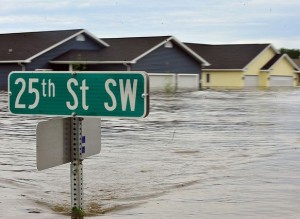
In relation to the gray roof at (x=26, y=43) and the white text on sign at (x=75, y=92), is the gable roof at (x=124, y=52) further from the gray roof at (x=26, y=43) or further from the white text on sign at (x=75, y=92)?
the white text on sign at (x=75, y=92)

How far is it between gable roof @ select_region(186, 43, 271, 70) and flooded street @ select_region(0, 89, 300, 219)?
132 feet

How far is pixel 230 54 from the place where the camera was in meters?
59.7

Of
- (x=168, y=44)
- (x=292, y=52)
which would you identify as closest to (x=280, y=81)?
(x=168, y=44)

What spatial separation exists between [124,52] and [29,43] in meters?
6.65

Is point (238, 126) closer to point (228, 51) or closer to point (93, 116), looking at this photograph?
point (93, 116)

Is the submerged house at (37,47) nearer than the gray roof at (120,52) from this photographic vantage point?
Yes

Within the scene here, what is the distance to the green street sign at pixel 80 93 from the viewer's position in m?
3.76

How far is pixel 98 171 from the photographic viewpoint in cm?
1023

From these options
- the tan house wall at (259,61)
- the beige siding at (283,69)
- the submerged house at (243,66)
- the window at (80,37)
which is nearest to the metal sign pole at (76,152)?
the window at (80,37)

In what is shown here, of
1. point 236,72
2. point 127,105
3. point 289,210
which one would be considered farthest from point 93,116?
point 236,72

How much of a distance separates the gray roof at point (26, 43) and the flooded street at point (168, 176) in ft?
81.6

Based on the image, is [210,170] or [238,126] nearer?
[210,170]

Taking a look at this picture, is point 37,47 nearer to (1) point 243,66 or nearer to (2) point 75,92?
(1) point 243,66

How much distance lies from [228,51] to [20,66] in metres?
25.2
